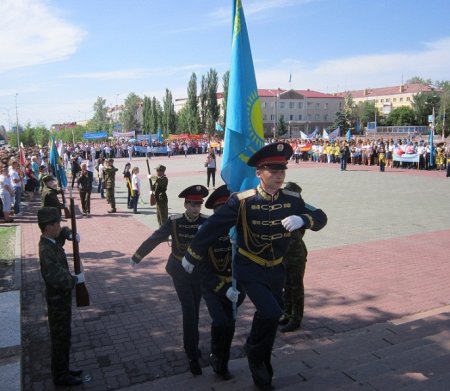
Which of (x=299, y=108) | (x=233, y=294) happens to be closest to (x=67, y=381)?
(x=233, y=294)


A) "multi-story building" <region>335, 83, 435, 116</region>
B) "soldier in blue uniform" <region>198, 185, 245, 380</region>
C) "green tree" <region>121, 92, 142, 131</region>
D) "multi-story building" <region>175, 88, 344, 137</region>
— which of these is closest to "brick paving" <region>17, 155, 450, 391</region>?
"soldier in blue uniform" <region>198, 185, 245, 380</region>

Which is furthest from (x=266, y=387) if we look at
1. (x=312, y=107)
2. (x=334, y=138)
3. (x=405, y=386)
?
(x=312, y=107)

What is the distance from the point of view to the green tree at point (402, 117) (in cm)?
8650

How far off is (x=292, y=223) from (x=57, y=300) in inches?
91.8

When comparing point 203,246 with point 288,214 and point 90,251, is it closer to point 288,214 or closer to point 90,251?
point 288,214

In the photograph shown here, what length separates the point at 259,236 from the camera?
3.90 meters

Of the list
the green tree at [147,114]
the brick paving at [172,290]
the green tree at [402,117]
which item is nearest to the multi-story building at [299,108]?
the green tree at [402,117]

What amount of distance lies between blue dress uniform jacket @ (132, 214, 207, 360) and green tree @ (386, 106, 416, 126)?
9044cm

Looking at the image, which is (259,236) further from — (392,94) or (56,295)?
(392,94)

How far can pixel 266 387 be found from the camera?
12.4ft

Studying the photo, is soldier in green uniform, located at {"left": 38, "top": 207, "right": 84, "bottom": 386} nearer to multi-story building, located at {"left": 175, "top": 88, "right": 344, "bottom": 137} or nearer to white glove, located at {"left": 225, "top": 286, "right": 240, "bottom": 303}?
white glove, located at {"left": 225, "top": 286, "right": 240, "bottom": 303}

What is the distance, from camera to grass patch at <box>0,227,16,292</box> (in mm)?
7456

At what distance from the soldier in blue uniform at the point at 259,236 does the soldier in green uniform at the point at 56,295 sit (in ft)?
3.99

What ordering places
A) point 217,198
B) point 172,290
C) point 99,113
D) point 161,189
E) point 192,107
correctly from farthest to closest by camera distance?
point 99,113 < point 192,107 < point 161,189 < point 172,290 < point 217,198
